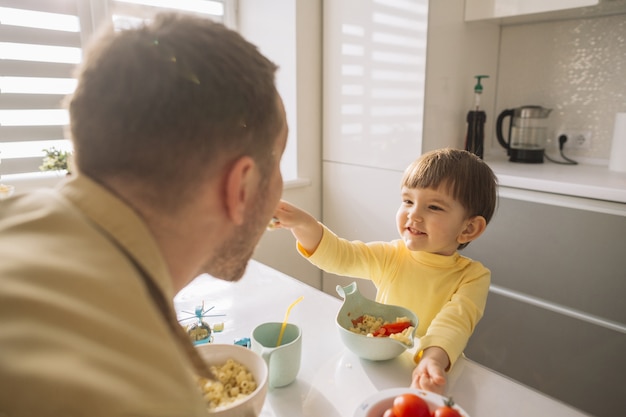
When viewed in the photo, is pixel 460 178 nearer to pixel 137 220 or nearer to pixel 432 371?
pixel 432 371

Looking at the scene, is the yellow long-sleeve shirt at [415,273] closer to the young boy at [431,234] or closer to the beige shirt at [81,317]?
the young boy at [431,234]

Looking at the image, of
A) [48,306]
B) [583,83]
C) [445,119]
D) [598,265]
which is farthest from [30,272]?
[583,83]

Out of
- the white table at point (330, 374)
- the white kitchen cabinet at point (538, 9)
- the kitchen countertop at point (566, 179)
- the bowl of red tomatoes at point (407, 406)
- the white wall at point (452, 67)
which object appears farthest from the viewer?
the white wall at point (452, 67)

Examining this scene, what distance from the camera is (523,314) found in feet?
6.04

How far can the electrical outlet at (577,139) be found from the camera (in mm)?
2135

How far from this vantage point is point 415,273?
1112 mm

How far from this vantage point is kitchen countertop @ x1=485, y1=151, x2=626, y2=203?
1.56 meters

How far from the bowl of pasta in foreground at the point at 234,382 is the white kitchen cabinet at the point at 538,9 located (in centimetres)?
180

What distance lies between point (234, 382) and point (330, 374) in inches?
7.5

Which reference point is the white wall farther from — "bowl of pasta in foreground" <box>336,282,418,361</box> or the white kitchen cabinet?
"bowl of pasta in foreground" <box>336,282,418,361</box>

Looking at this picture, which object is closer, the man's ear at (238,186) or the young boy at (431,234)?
the man's ear at (238,186)

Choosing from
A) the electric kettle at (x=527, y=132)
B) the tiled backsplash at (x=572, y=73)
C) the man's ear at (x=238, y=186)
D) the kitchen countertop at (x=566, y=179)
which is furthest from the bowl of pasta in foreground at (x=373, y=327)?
the tiled backsplash at (x=572, y=73)

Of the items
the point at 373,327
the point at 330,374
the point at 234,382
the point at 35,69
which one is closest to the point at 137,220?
the point at 234,382

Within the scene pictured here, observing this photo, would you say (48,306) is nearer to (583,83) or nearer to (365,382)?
(365,382)
